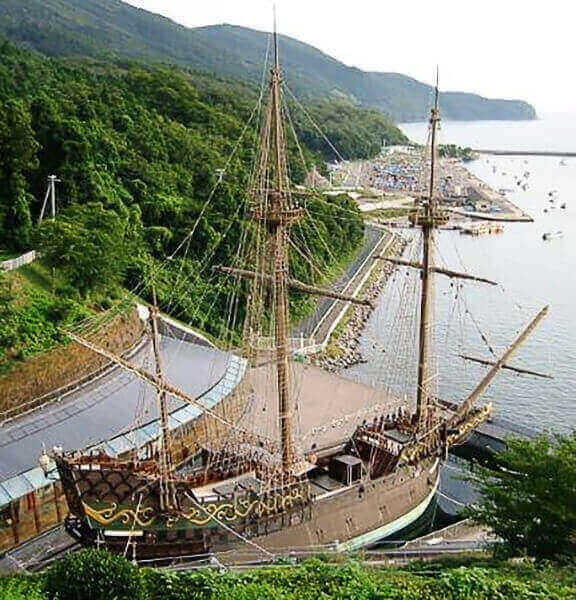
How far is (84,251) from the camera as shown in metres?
29.3

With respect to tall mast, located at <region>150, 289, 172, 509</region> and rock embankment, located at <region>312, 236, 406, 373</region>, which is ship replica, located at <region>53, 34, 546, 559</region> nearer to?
tall mast, located at <region>150, 289, 172, 509</region>

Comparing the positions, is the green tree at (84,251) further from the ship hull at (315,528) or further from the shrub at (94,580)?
the shrub at (94,580)

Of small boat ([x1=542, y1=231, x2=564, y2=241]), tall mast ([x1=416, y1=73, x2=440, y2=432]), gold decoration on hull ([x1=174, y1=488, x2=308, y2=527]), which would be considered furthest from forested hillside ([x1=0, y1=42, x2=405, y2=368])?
small boat ([x1=542, y1=231, x2=564, y2=241])

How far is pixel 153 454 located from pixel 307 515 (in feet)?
15.8

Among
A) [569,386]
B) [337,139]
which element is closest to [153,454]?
[569,386]

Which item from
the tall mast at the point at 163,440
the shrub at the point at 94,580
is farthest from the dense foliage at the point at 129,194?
the shrub at the point at 94,580

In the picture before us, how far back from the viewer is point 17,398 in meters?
23.1

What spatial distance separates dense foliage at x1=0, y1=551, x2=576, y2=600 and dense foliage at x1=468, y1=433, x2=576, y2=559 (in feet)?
6.57

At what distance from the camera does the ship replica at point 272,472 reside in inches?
754

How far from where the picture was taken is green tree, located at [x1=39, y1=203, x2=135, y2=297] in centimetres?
2898

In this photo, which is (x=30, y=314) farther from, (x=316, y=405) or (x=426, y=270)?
(x=426, y=270)

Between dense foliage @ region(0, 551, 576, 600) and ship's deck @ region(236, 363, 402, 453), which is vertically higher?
dense foliage @ region(0, 551, 576, 600)

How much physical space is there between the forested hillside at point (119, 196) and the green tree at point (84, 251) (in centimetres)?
5

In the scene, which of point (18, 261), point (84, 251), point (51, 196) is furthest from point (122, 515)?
point (51, 196)
